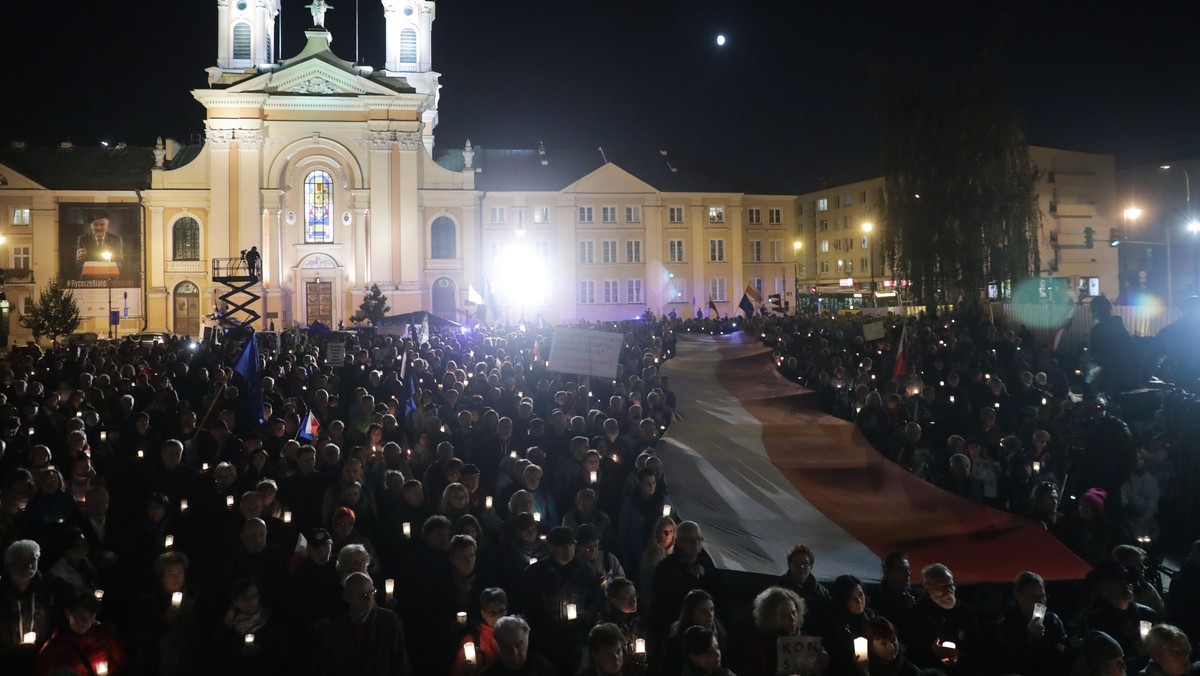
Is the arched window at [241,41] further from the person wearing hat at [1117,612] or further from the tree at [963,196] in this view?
the person wearing hat at [1117,612]

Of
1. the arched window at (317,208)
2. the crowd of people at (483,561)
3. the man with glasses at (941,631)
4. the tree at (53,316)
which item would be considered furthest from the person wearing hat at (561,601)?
the arched window at (317,208)

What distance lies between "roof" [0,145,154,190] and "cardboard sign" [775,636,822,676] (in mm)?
58894

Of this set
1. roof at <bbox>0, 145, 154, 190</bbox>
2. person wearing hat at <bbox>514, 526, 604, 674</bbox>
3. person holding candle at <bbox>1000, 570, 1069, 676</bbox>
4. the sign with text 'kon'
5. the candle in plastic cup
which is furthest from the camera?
roof at <bbox>0, 145, 154, 190</bbox>

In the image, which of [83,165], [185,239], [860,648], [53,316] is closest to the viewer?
[860,648]

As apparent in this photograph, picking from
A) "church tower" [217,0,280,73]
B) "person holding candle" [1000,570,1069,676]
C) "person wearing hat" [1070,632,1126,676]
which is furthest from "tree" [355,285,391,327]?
"person wearing hat" [1070,632,1126,676]

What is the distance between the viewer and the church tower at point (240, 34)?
57125 millimetres

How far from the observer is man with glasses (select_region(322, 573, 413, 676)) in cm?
597

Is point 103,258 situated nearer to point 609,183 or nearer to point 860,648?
point 609,183

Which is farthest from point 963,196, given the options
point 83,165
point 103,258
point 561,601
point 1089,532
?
point 83,165

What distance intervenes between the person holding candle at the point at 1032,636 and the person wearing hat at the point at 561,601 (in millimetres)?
2746

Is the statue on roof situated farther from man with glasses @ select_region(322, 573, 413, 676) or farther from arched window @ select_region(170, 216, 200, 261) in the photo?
man with glasses @ select_region(322, 573, 413, 676)

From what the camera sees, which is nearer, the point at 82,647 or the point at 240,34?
the point at 82,647

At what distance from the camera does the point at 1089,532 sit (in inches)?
329

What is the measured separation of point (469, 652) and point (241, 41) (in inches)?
2290
